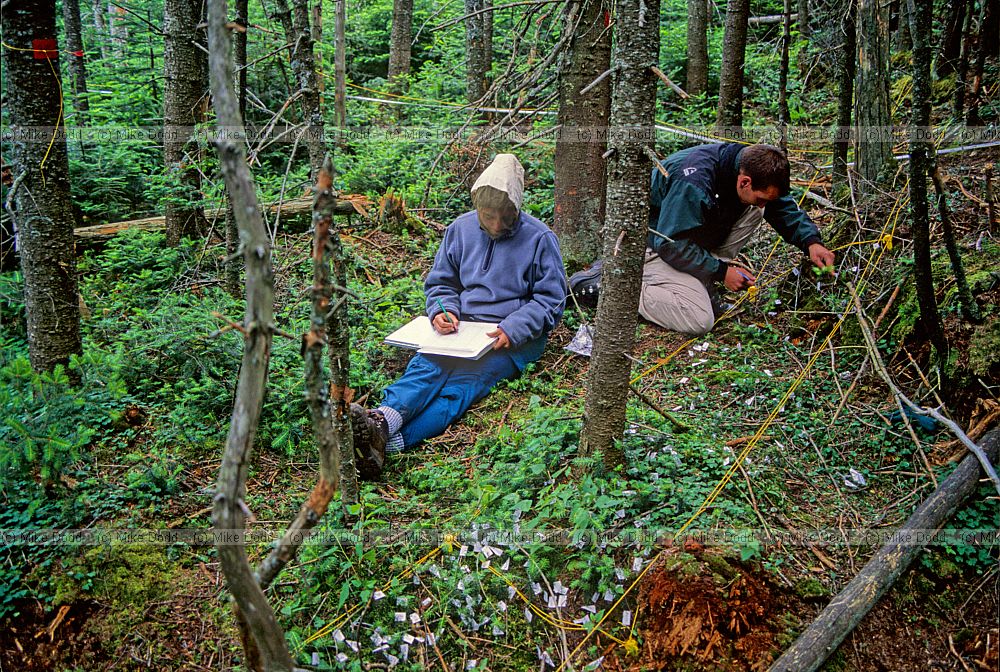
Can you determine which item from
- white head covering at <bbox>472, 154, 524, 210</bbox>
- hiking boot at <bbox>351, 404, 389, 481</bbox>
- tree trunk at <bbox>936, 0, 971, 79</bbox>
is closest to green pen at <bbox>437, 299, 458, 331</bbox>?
white head covering at <bbox>472, 154, 524, 210</bbox>

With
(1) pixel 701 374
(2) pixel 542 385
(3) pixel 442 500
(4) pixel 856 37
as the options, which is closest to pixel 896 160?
(4) pixel 856 37

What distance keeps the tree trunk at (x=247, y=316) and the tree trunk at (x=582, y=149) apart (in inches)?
122

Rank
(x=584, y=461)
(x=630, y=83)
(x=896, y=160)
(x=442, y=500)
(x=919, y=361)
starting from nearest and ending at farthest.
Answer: (x=630, y=83), (x=584, y=461), (x=442, y=500), (x=919, y=361), (x=896, y=160)

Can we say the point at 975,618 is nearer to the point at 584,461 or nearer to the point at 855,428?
the point at 855,428

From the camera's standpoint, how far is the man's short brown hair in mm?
4590

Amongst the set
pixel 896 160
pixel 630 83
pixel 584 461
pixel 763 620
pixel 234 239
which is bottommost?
pixel 763 620

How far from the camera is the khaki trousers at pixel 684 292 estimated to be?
5.00 m

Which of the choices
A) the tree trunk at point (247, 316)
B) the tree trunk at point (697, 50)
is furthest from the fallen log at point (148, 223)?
the tree trunk at point (697, 50)

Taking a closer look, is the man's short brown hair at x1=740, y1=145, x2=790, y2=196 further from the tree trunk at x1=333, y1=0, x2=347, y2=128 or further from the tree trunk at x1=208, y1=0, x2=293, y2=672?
the tree trunk at x1=333, y1=0, x2=347, y2=128

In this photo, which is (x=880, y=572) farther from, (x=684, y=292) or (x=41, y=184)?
(x=41, y=184)

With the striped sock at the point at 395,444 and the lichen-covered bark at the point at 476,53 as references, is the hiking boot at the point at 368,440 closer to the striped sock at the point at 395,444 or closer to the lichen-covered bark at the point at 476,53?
the striped sock at the point at 395,444

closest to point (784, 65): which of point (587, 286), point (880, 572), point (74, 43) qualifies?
point (587, 286)

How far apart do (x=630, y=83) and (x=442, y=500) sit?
2392 mm

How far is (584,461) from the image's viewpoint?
335 cm
